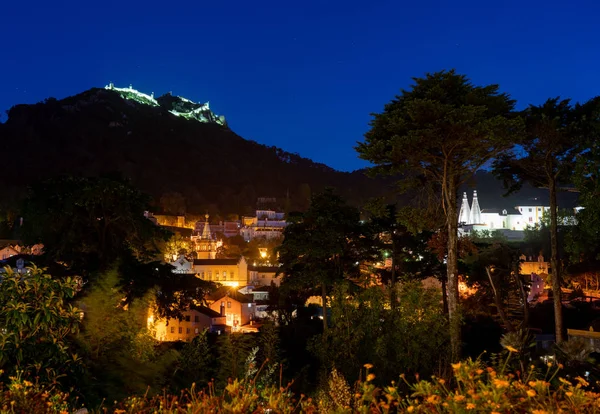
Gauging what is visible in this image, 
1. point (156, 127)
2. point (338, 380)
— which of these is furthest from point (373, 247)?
point (156, 127)

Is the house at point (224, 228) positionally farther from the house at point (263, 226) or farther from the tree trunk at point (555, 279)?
the tree trunk at point (555, 279)

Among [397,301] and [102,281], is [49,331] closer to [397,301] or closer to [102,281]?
[102,281]

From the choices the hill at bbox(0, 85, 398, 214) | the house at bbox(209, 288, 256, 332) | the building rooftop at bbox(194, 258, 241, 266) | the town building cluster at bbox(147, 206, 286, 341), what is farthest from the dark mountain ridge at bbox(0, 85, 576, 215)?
the house at bbox(209, 288, 256, 332)

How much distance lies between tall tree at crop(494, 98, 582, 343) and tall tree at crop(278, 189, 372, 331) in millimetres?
6434

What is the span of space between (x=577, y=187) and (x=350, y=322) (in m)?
7.95

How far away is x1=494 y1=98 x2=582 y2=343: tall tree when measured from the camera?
46.4 ft

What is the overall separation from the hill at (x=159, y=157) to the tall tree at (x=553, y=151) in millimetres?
79352

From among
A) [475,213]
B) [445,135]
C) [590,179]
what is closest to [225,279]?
[445,135]

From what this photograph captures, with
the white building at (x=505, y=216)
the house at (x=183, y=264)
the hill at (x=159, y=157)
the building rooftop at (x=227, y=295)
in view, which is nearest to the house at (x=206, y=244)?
the house at (x=183, y=264)

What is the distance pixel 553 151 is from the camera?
14711 mm

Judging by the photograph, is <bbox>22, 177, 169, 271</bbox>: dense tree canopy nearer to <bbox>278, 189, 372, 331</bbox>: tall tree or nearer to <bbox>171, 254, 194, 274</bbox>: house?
<bbox>278, 189, 372, 331</bbox>: tall tree

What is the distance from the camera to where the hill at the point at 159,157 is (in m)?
98.3

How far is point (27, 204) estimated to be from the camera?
→ 425 inches

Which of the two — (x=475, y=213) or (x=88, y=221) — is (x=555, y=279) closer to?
(x=88, y=221)
